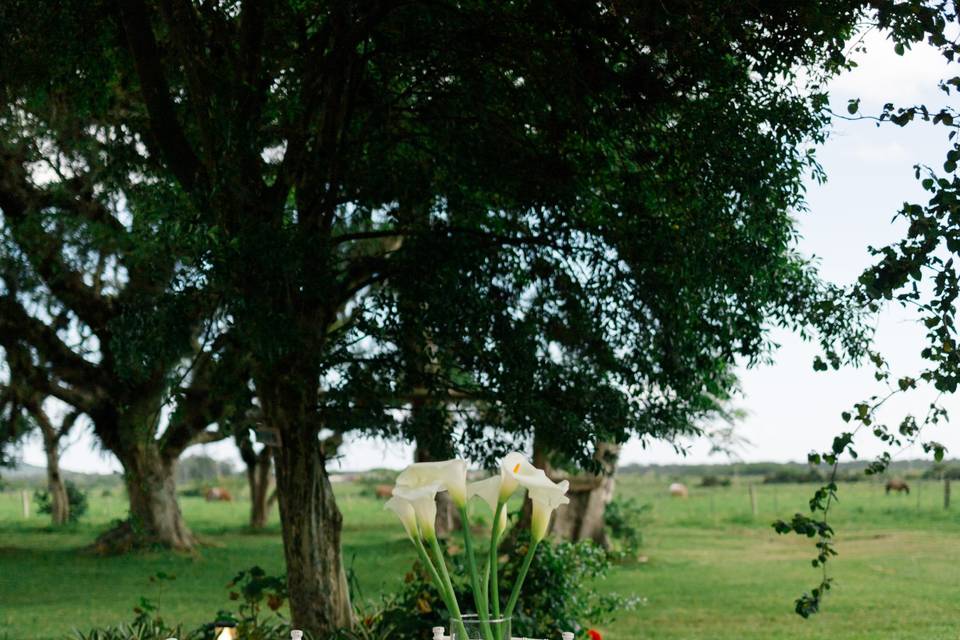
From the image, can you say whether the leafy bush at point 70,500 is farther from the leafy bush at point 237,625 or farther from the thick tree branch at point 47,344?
the leafy bush at point 237,625

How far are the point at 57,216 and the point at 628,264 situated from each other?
7.29 m

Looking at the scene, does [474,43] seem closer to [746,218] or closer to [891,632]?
[746,218]

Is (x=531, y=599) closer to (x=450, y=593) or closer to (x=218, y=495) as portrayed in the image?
(x=450, y=593)

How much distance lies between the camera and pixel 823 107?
5.22 metres

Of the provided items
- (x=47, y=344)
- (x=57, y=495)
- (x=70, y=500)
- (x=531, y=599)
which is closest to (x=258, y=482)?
(x=57, y=495)

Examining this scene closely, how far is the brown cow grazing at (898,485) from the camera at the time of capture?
20.0 m

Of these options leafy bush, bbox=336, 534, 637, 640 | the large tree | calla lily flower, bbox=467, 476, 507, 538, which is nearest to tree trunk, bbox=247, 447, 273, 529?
leafy bush, bbox=336, 534, 637, 640

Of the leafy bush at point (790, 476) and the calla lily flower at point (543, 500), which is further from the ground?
the calla lily flower at point (543, 500)

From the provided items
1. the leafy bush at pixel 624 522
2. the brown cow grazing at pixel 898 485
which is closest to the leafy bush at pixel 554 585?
the leafy bush at pixel 624 522

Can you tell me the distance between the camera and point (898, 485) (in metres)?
20.1

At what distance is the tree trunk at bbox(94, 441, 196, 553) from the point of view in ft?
45.4

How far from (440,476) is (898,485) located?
19276 millimetres

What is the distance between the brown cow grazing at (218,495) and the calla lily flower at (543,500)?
28958 mm

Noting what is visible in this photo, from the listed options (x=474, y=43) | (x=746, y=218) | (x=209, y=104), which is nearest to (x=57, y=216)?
(x=209, y=104)
